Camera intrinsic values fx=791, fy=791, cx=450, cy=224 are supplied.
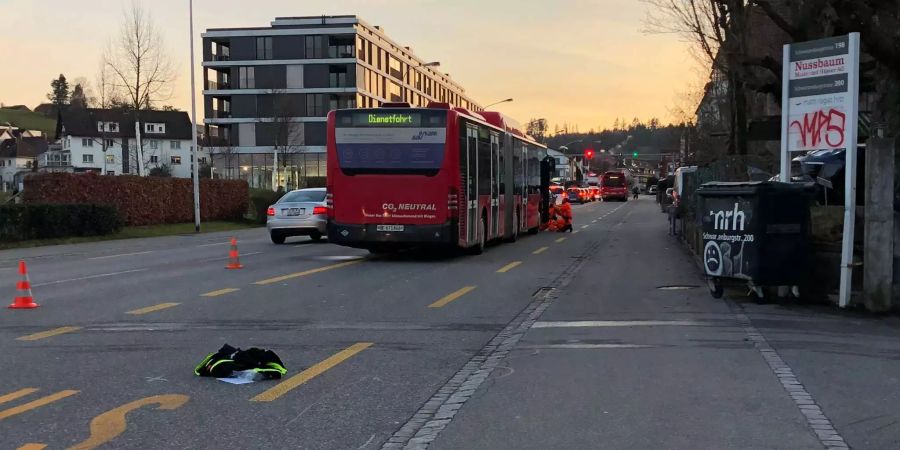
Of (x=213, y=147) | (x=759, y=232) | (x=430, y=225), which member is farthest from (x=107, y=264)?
(x=213, y=147)

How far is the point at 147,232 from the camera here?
101 ft

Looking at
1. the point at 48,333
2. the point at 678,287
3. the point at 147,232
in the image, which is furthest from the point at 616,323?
the point at 147,232

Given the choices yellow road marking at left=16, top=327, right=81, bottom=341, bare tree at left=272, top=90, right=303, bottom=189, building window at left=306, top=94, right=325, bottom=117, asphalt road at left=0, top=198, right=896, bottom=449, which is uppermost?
building window at left=306, top=94, right=325, bottom=117

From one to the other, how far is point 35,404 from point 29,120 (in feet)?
691

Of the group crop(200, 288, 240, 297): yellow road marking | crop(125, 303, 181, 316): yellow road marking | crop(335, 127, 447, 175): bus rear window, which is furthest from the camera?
crop(335, 127, 447, 175): bus rear window

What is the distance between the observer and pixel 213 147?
3093 inches

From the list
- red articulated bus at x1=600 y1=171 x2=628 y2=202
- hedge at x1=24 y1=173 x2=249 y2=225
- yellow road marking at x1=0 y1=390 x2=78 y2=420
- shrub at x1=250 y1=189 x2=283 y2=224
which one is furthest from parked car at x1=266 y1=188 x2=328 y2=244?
red articulated bus at x1=600 y1=171 x2=628 y2=202

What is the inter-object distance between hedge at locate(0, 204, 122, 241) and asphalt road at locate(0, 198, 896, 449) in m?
11.4

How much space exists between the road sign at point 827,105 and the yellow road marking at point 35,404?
878 cm

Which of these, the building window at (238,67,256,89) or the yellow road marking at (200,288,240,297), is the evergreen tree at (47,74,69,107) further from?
the yellow road marking at (200,288,240,297)

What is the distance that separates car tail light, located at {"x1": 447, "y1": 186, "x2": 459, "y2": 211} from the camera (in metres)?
15.7

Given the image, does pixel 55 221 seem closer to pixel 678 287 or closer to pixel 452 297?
pixel 452 297

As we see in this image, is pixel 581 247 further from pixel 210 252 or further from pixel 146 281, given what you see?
pixel 146 281

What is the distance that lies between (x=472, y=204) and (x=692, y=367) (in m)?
10.5
